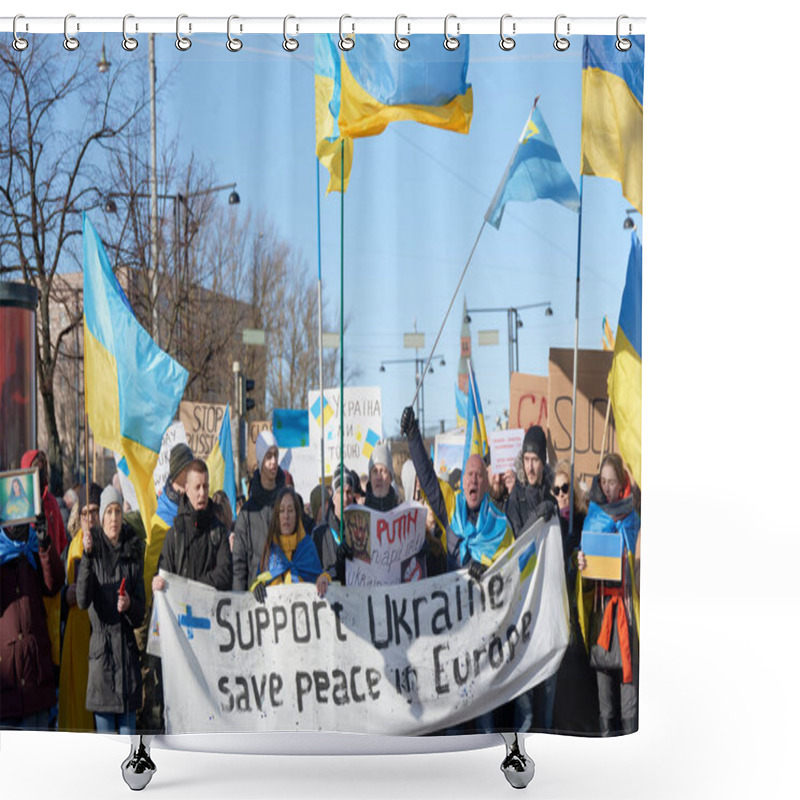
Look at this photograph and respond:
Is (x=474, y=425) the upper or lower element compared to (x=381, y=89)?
lower

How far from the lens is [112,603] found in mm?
2635

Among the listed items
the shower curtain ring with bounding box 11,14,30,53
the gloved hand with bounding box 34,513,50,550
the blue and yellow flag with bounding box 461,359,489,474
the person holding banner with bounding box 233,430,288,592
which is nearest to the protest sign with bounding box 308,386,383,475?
the person holding banner with bounding box 233,430,288,592

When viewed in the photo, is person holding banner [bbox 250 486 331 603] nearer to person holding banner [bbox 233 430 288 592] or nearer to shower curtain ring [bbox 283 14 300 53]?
person holding banner [bbox 233 430 288 592]

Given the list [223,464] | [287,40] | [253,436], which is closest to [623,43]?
[287,40]

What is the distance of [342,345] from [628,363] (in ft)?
2.29

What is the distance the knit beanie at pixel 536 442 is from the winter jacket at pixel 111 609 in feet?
3.21

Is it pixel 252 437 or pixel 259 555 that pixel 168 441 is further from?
pixel 259 555

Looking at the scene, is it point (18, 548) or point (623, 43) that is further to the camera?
point (18, 548)

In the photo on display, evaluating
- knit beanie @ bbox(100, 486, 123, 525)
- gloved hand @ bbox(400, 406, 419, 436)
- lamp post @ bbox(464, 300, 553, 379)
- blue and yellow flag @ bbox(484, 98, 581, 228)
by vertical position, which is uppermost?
blue and yellow flag @ bbox(484, 98, 581, 228)

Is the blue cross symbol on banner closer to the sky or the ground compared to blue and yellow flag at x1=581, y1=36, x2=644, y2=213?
closer to the ground

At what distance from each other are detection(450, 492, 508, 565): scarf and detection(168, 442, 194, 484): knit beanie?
66 centimetres

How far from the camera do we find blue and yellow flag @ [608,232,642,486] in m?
2.61

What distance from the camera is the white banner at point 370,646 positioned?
2629 mm

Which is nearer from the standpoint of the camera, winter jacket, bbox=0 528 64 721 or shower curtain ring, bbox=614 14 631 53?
shower curtain ring, bbox=614 14 631 53
